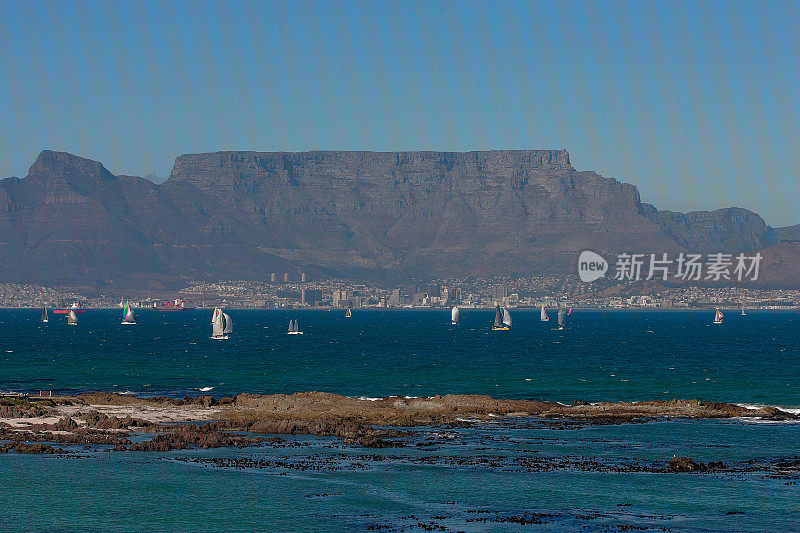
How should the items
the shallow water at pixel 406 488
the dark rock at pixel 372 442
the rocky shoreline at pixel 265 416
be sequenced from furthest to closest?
the rocky shoreline at pixel 265 416 < the dark rock at pixel 372 442 < the shallow water at pixel 406 488

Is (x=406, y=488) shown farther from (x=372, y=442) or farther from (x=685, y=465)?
(x=685, y=465)

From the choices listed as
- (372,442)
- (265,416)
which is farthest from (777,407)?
(265,416)

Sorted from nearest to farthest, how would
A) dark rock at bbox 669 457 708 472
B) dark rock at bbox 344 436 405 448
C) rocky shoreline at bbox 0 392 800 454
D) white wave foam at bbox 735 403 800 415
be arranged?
dark rock at bbox 669 457 708 472
dark rock at bbox 344 436 405 448
rocky shoreline at bbox 0 392 800 454
white wave foam at bbox 735 403 800 415

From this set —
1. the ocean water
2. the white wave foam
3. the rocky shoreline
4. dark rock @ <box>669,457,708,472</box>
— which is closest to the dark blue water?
the white wave foam

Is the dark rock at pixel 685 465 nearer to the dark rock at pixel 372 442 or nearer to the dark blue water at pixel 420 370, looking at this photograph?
the dark rock at pixel 372 442

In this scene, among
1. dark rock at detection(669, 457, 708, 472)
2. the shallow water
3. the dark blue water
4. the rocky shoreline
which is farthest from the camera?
the dark blue water

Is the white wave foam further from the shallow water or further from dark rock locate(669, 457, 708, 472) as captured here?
dark rock locate(669, 457, 708, 472)

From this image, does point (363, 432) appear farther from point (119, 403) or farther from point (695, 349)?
point (695, 349)

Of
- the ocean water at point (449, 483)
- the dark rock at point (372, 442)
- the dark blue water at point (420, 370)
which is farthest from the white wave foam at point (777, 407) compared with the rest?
the dark rock at point (372, 442)

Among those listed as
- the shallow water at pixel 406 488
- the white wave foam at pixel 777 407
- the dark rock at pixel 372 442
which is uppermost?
the white wave foam at pixel 777 407
